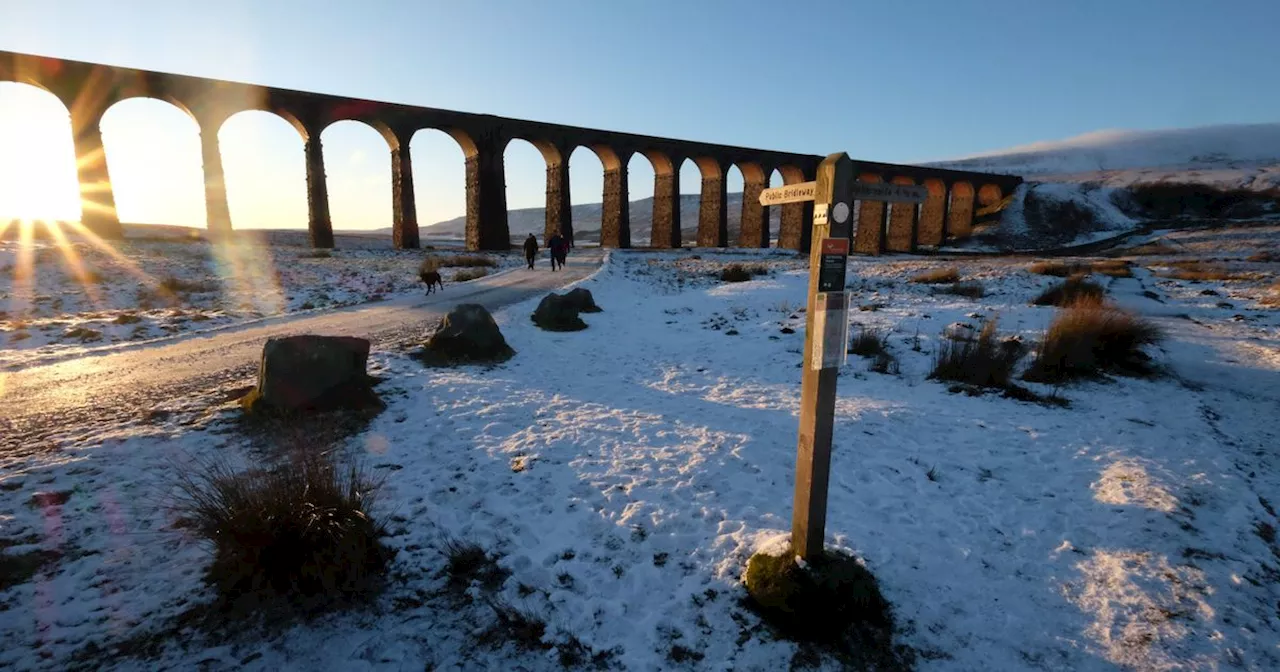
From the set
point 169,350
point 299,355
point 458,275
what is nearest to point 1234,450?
point 299,355

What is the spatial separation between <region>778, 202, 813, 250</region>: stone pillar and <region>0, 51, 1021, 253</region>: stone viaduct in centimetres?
15

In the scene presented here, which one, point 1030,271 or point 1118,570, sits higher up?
point 1030,271

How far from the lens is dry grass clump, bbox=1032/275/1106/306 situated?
1329 cm

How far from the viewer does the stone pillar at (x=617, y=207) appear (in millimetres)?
40219

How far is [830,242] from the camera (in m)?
2.80

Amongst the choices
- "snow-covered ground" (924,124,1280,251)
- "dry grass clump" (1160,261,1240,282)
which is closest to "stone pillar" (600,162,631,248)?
"dry grass clump" (1160,261,1240,282)

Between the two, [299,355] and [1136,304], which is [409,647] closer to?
[299,355]

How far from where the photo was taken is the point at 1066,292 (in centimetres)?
1422

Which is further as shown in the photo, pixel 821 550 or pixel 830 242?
pixel 821 550

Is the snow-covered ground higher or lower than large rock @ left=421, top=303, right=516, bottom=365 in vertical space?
higher

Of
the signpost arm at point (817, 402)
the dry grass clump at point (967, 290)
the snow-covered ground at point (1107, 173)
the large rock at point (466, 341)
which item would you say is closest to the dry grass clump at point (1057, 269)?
the dry grass clump at point (967, 290)

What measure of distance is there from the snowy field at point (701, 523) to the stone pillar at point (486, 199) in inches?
1147

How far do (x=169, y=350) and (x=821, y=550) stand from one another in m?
9.70

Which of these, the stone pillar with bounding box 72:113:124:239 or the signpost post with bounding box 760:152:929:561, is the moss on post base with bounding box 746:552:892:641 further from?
the stone pillar with bounding box 72:113:124:239
